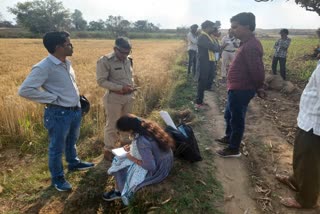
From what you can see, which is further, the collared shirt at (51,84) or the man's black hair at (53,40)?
the man's black hair at (53,40)

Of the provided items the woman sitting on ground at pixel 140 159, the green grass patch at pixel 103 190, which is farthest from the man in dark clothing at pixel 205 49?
the woman sitting on ground at pixel 140 159

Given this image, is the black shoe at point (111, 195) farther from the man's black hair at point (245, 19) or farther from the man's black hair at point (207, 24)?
the man's black hair at point (207, 24)

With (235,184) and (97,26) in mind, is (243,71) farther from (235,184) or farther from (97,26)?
(97,26)

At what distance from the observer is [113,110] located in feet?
15.0

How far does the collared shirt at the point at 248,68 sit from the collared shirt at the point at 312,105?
109 cm

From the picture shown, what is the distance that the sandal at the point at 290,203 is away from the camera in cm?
352

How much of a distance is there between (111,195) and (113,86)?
1580mm

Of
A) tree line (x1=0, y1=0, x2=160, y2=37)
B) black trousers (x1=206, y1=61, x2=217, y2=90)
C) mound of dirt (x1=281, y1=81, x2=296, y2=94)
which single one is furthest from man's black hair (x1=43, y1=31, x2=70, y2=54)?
tree line (x1=0, y1=0, x2=160, y2=37)

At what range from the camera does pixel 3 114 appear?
18.8 ft

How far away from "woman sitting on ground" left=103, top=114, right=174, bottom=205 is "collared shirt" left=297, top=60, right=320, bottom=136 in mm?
1568

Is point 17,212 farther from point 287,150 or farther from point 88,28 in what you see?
point 88,28

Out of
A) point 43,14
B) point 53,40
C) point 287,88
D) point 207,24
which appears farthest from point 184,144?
point 43,14

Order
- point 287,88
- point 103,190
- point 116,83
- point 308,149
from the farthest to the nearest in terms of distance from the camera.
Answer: point 287,88 < point 116,83 < point 103,190 < point 308,149

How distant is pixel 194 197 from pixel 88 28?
7652cm
